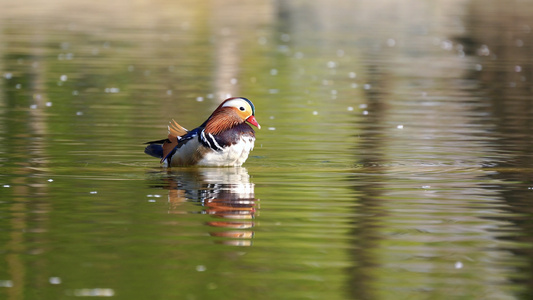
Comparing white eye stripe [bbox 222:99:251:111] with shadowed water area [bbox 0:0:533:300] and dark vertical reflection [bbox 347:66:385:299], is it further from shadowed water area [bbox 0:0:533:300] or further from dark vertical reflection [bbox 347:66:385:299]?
dark vertical reflection [bbox 347:66:385:299]

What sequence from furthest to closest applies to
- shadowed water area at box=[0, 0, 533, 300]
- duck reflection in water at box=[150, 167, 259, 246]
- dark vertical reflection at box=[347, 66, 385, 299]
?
duck reflection in water at box=[150, 167, 259, 246], shadowed water area at box=[0, 0, 533, 300], dark vertical reflection at box=[347, 66, 385, 299]

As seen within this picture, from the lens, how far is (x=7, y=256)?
8609 mm

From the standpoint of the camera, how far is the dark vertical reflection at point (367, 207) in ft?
26.4

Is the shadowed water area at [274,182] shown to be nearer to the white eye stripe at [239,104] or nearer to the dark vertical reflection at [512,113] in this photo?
the dark vertical reflection at [512,113]

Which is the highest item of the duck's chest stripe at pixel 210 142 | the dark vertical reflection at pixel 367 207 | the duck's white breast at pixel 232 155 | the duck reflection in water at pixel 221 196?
the duck's chest stripe at pixel 210 142

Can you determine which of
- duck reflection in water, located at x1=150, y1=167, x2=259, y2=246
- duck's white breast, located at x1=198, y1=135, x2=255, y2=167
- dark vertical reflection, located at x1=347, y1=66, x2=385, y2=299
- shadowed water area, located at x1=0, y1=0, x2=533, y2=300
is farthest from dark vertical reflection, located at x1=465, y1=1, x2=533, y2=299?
duck's white breast, located at x1=198, y1=135, x2=255, y2=167

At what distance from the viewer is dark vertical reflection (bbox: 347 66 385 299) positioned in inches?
316

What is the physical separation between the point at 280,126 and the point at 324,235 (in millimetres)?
8280

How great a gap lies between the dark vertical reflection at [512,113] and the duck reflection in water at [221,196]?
216 cm

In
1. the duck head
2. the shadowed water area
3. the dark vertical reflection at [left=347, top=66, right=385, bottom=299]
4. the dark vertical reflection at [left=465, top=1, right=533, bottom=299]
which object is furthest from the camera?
the duck head

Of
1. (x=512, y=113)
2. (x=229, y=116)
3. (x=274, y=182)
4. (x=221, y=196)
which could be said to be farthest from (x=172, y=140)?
(x=512, y=113)

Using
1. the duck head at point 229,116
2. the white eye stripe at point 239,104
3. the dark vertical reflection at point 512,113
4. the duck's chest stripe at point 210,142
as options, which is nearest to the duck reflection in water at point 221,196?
the duck's chest stripe at point 210,142

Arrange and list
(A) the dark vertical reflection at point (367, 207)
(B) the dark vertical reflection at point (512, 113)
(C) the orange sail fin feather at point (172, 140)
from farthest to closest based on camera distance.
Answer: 1. (C) the orange sail fin feather at point (172, 140)
2. (B) the dark vertical reflection at point (512, 113)
3. (A) the dark vertical reflection at point (367, 207)

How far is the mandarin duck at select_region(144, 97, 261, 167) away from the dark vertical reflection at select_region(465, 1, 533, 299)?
269cm
